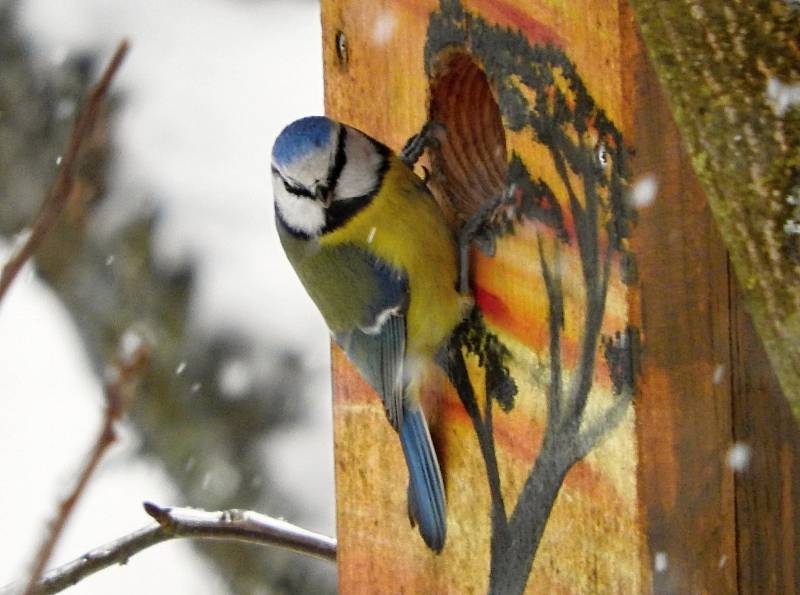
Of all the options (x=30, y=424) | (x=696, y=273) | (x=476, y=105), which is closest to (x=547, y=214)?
(x=696, y=273)

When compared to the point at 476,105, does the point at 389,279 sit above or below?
below

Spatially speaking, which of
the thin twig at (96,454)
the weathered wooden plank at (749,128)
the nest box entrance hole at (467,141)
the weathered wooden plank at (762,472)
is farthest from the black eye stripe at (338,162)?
the thin twig at (96,454)

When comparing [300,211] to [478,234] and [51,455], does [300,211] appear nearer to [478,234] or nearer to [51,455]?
[478,234]

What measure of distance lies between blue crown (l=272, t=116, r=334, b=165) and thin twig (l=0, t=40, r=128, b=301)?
118cm

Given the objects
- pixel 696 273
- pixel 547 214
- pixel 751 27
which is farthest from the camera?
pixel 547 214

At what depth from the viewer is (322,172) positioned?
2.01 metres

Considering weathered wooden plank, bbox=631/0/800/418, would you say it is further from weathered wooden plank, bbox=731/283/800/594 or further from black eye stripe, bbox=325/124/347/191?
black eye stripe, bbox=325/124/347/191

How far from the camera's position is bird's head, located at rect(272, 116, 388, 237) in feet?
6.35

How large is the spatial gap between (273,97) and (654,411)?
2.71 m

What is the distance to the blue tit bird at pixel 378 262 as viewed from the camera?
6.09 ft

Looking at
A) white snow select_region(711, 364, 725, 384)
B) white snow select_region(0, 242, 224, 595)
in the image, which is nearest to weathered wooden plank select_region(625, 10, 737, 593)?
white snow select_region(711, 364, 725, 384)

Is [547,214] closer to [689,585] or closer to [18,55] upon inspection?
[689,585]

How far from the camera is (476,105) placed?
6.31ft

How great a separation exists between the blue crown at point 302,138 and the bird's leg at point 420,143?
11cm
